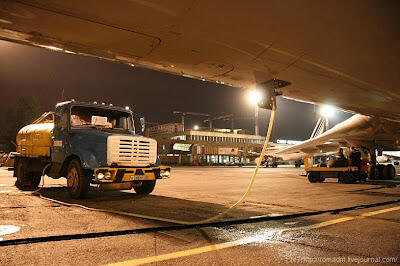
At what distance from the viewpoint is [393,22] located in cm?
376

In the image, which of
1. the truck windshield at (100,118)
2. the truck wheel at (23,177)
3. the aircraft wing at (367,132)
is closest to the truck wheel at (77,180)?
the truck windshield at (100,118)

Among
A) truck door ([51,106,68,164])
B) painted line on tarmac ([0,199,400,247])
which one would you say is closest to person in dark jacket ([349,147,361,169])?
painted line on tarmac ([0,199,400,247])

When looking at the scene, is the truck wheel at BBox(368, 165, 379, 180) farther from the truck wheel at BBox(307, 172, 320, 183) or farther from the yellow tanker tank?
the yellow tanker tank

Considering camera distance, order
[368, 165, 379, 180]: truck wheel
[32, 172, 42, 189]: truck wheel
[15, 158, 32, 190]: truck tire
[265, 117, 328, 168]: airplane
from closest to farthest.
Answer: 1. [15, 158, 32, 190]: truck tire
2. [32, 172, 42, 189]: truck wheel
3. [368, 165, 379, 180]: truck wheel
4. [265, 117, 328, 168]: airplane

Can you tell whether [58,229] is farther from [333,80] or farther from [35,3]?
[333,80]

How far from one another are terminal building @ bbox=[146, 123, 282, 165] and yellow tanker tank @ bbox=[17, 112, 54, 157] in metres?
52.5

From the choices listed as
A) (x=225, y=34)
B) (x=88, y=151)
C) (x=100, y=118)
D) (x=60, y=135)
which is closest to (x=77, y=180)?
(x=88, y=151)

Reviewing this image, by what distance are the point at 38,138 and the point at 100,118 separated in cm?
231

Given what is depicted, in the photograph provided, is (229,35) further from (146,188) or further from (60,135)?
(146,188)

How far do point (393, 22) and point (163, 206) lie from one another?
226 inches

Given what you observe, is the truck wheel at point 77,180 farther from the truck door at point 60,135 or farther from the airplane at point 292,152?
the airplane at point 292,152

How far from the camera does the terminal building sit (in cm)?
6912

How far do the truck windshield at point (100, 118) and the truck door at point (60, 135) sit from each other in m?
0.24

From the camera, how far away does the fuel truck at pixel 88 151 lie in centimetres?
776
